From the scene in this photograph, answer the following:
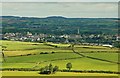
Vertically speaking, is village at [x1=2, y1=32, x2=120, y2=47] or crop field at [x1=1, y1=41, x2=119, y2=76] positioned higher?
village at [x1=2, y1=32, x2=120, y2=47]

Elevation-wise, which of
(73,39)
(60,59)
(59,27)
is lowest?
(60,59)

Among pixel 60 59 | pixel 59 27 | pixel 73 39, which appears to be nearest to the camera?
pixel 60 59

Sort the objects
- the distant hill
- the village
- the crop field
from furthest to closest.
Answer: the distant hill < the village < the crop field

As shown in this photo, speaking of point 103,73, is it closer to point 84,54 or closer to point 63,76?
point 63,76

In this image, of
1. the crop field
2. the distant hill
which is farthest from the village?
the crop field

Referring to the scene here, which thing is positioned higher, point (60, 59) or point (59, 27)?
point (59, 27)

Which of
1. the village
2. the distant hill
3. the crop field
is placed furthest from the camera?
the distant hill

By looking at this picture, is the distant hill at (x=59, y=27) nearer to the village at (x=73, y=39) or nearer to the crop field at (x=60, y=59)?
the village at (x=73, y=39)

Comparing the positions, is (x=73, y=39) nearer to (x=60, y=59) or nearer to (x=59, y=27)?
(x=60, y=59)

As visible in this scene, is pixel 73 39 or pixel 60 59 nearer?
pixel 60 59

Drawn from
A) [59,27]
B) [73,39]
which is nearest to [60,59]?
[73,39]

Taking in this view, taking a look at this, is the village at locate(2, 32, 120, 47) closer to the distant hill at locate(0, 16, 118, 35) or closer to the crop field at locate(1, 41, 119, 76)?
the distant hill at locate(0, 16, 118, 35)

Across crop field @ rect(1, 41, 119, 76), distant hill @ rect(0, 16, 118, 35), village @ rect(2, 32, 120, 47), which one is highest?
distant hill @ rect(0, 16, 118, 35)
